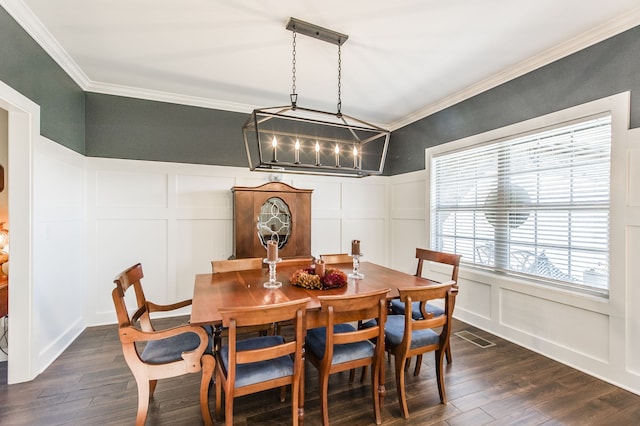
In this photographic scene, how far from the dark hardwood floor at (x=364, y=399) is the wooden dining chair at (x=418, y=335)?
207 millimetres

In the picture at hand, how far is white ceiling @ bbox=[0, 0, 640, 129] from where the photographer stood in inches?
83.6

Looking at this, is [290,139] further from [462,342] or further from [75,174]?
[462,342]

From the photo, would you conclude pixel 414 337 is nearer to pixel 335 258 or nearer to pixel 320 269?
pixel 320 269

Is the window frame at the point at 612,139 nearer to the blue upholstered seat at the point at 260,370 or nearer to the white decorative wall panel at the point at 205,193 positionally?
the blue upholstered seat at the point at 260,370

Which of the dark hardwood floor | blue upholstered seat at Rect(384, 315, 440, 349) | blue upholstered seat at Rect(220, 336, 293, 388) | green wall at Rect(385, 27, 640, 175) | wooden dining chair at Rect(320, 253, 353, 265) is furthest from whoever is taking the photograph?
wooden dining chair at Rect(320, 253, 353, 265)

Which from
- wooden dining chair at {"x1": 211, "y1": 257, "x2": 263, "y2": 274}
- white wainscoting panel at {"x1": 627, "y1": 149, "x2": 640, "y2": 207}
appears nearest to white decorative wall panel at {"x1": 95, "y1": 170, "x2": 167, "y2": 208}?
wooden dining chair at {"x1": 211, "y1": 257, "x2": 263, "y2": 274}

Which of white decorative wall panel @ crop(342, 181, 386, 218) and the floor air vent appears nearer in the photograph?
the floor air vent

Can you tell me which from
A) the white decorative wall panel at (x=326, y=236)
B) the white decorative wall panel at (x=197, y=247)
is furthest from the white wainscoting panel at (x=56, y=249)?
the white decorative wall panel at (x=326, y=236)

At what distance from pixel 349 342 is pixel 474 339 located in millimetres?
2027

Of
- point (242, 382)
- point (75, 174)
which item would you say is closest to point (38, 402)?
point (242, 382)

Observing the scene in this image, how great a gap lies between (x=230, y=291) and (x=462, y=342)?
7.97 ft

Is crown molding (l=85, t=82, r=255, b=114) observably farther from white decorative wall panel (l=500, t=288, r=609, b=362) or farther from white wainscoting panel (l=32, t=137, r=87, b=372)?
white decorative wall panel (l=500, t=288, r=609, b=362)

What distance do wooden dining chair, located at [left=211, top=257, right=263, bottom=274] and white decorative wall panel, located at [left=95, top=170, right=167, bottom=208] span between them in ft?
4.72

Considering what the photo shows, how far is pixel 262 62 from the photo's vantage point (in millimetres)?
2902
